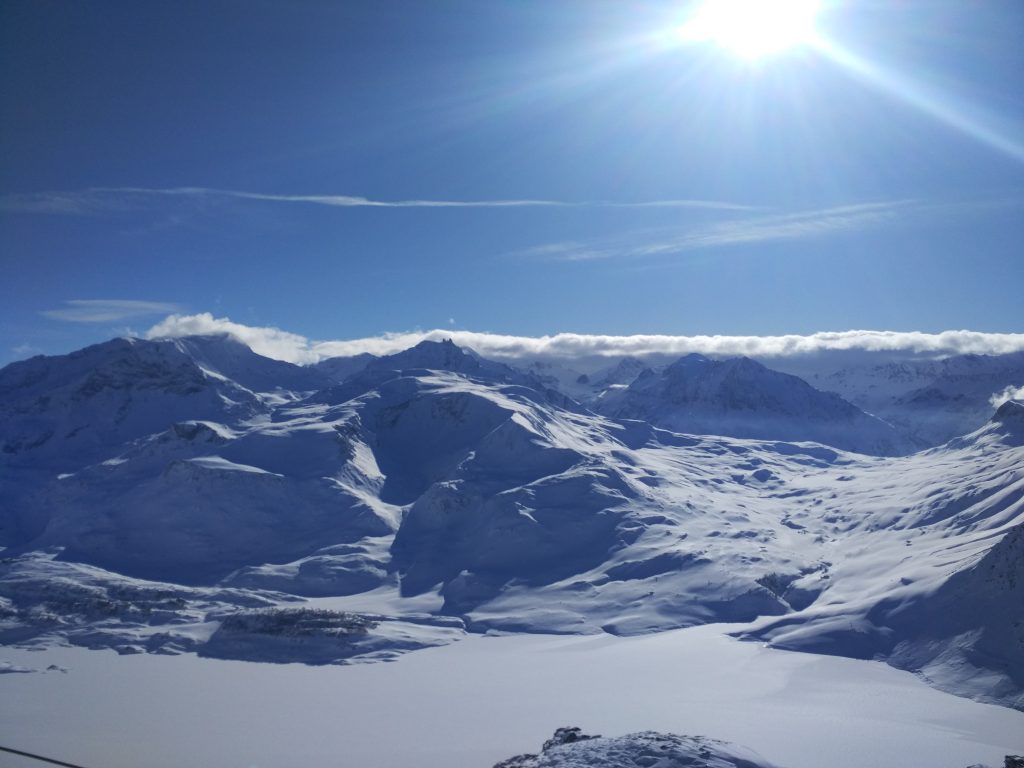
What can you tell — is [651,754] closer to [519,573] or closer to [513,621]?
[513,621]

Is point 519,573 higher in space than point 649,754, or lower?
higher

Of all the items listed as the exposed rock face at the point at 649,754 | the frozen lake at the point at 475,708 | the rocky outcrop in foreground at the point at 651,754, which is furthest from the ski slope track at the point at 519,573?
the exposed rock face at the point at 649,754

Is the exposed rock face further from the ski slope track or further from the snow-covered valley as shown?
the ski slope track

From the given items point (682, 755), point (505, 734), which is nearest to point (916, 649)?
point (505, 734)

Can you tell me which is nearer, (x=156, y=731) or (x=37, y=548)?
(x=156, y=731)

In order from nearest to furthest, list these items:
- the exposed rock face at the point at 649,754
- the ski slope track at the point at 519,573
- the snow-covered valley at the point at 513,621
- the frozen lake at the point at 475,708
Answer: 1. the exposed rock face at the point at 649,754
2. the frozen lake at the point at 475,708
3. the snow-covered valley at the point at 513,621
4. the ski slope track at the point at 519,573

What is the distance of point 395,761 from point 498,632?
205 ft

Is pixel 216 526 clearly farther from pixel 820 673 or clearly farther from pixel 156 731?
pixel 820 673

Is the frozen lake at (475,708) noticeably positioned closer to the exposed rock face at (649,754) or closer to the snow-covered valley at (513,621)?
the snow-covered valley at (513,621)

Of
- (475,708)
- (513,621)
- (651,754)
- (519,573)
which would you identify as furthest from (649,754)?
(519,573)

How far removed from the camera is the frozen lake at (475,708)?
76438mm

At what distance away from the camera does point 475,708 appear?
92188 millimetres

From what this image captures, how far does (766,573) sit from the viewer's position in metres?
149

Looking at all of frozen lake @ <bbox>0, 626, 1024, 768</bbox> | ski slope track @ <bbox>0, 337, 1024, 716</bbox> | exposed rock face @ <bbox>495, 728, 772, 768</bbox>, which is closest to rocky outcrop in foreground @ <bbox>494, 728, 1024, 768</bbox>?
exposed rock face @ <bbox>495, 728, 772, 768</bbox>
